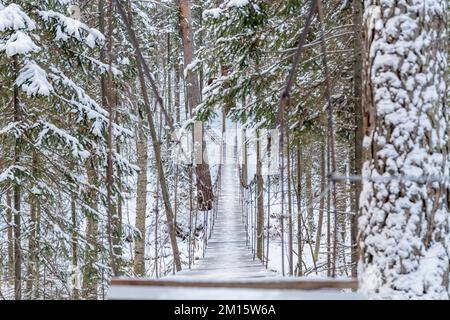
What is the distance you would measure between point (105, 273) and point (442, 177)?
3.23m

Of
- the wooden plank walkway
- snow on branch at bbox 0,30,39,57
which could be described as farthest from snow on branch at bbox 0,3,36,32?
the wooden plank walkway

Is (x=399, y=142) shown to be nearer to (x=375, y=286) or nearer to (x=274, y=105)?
(x=375, y=286)

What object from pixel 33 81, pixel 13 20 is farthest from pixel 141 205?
pixel 13 20

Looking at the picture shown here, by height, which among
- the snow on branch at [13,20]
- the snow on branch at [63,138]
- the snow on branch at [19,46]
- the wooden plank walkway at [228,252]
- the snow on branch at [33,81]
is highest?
the snow on branch at [13,20]

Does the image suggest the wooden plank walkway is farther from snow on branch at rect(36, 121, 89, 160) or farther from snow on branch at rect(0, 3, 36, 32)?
snow on branch at rect(0, 3, 36, 32)

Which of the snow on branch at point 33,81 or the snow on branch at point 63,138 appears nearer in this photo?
the snow on branch at point 33,81

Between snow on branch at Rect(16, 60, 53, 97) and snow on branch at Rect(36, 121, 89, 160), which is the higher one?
snow on branch at Rect(16, 60, 53, 97)

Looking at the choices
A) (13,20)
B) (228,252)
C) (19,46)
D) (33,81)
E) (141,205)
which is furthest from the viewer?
(141,205)

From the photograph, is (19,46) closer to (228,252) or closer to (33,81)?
(33,81)

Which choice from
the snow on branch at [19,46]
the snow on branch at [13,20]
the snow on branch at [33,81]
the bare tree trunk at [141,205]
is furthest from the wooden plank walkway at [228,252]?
the snow on branch at [13,20]

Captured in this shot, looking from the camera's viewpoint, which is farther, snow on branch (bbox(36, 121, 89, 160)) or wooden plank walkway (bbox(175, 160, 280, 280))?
snow on branch (bbox(36, 121, 89, 160))

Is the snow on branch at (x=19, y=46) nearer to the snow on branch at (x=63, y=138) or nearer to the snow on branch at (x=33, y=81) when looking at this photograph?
the snow on branch at (x=33, y=81)

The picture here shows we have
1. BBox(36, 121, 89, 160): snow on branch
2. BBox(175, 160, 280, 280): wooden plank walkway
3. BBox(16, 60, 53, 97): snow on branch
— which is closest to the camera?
BBox(175, 160, 280, 280): wooden plank walkway

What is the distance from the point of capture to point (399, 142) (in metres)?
1.31
